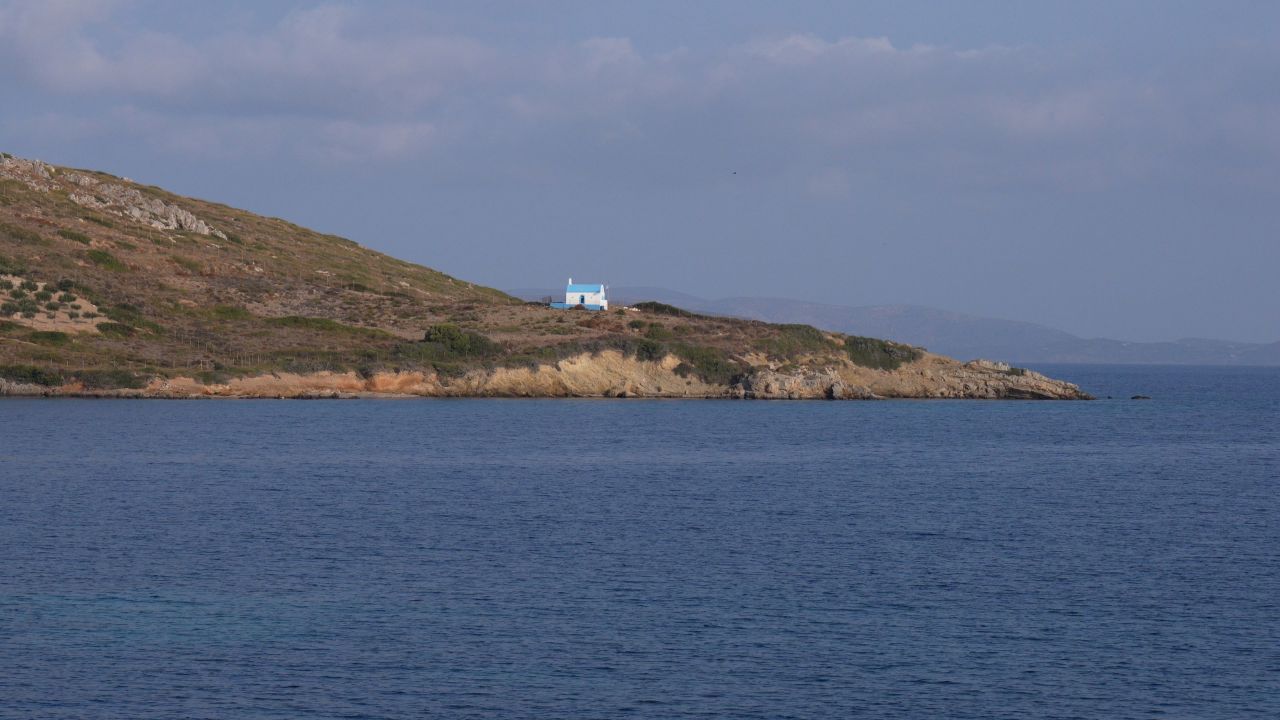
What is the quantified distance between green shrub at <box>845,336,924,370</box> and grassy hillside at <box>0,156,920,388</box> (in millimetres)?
187

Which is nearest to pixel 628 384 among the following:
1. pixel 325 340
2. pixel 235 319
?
pixel 325 340

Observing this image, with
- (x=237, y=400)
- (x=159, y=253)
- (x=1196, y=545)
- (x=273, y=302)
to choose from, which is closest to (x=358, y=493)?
(x=1196, y=545)

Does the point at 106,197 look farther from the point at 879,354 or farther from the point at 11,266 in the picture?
the point at 879,354

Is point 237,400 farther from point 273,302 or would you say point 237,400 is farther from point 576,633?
point 576,633

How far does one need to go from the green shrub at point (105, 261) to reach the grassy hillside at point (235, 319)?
0.72ft

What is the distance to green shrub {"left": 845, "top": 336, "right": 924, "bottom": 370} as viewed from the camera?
11450 cm

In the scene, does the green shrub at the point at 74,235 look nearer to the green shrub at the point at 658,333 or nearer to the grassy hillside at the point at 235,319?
the grassy hillside at the point at 235,319

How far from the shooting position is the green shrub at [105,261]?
11912 centimetres

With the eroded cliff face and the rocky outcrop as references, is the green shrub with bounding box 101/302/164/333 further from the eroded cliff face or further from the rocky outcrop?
the rocky outcrop

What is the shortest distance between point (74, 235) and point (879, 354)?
7568 cm

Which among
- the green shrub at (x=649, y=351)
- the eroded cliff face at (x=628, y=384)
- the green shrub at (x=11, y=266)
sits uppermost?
the green shrub at (x=11, y=266)

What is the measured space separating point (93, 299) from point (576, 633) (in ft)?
302

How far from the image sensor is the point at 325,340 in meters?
109

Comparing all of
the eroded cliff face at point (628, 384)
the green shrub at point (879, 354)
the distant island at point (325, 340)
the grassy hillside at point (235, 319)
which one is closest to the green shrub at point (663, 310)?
the distant island at point (325, 340)
